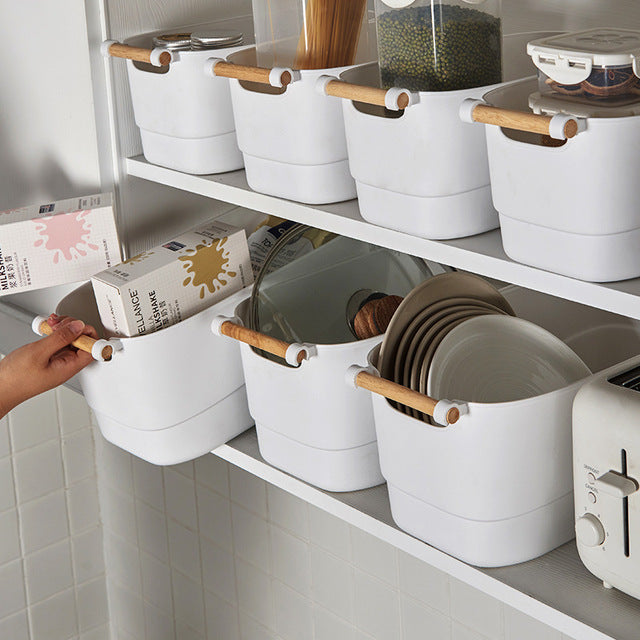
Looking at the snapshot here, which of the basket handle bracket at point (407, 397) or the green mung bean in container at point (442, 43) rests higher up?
the green mung bean in container at point (442, 43)

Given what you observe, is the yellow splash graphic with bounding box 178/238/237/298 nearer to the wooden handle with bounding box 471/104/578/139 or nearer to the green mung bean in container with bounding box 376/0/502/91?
the green mung bean in container with bounding box 376/0/502/91

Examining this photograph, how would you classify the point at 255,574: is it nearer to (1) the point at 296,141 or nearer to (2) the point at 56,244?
(2) the point at 56,244

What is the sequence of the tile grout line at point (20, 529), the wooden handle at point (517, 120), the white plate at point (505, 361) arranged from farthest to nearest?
the tile grout line at point (20, 529), the white plate at point (505, 361), the wooden handle at point (517, 120)

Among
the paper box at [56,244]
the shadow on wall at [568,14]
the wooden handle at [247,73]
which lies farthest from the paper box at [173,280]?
the shadow on wall at [568,14]

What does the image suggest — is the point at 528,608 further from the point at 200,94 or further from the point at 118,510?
the point at 118,510

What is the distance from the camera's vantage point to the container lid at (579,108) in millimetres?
756

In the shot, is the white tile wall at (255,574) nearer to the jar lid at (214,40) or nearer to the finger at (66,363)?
the finger at (66,363)

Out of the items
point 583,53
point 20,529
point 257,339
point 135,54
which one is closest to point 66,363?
point 257,339

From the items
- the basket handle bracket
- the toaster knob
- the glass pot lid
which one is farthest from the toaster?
the glass pot lid

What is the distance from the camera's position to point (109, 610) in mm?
2102

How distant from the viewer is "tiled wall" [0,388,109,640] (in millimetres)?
1862

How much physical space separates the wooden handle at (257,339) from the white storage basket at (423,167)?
17 cm

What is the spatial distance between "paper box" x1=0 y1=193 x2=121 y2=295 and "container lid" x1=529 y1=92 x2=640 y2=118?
60 cm

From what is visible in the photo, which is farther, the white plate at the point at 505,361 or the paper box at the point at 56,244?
the paper box at the point at 56,244
